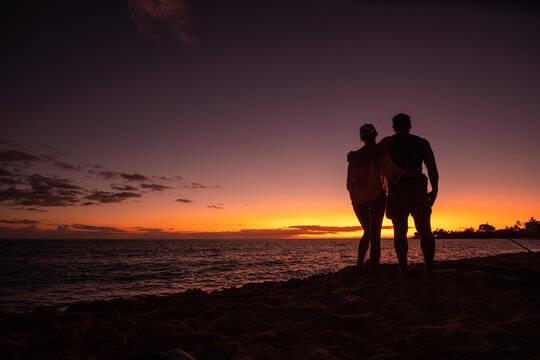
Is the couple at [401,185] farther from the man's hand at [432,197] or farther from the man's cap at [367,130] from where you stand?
the man's cap at [367,130]

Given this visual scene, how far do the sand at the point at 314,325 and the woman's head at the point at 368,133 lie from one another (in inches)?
106

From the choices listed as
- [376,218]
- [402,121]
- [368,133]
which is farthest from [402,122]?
[376,218]

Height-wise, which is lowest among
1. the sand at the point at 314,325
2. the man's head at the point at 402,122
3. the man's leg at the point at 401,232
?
the sand at the point at 314,325

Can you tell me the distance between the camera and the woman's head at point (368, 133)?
5.16 m

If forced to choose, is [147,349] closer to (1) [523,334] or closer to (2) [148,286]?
(1) [523,334]

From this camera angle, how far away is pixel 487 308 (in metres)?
2.94

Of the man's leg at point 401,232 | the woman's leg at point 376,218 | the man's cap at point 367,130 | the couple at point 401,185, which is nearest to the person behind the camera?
the couple at point 401,185

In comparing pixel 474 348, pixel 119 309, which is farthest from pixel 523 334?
A: pixel 119 309

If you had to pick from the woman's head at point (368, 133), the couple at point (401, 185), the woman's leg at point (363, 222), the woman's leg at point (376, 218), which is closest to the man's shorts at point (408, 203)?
the couple at point (401, 185)

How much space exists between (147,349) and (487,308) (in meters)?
3.59

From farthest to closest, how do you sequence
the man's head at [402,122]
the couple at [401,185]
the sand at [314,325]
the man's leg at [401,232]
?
1. the man's head at [402,122]
2. the man's leg at [401,232]
3. the couple at [401,185]
4. the sand at [314,325]

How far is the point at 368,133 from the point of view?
5.16 metres

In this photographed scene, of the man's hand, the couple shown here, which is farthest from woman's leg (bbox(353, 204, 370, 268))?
the man's hand

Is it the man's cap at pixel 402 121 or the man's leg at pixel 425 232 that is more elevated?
the man's cap at pixel 402 121
